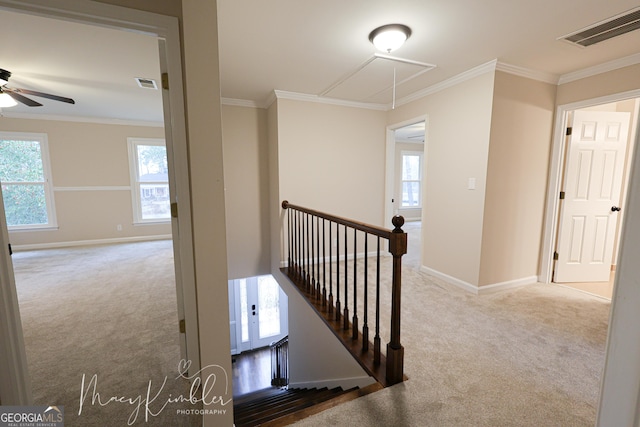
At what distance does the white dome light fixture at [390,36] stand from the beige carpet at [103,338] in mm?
2812

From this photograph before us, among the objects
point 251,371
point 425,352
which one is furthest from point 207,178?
point 251,371

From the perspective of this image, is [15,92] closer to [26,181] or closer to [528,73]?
[26,181]

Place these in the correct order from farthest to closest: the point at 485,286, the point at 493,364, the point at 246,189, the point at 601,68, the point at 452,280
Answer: the point at 246,189 < the point at 452,280 < the point at 485,286 < the point at 601,68 < the point at 493,364

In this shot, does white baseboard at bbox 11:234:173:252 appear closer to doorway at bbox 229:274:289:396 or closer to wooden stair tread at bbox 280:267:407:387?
doorway at bbox 229:274:289:396

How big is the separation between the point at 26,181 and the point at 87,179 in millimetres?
821

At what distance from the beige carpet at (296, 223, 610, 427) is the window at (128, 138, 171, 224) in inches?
206

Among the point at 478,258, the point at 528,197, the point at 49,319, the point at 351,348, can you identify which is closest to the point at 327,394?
the point at 351,348

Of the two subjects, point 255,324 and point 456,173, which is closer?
point 456,173

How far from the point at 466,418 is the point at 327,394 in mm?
1425

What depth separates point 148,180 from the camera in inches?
221

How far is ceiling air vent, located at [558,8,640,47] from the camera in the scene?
190 centimetres

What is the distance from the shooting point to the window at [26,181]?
462 centimetres

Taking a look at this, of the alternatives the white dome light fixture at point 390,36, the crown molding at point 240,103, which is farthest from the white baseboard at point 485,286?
the crown molding at point 240,103

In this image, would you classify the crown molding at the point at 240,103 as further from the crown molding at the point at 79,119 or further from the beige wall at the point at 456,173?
the crown molding at the point at 79,119
